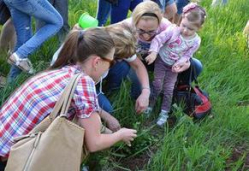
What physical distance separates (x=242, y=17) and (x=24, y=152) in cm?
400

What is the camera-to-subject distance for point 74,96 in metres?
1.79

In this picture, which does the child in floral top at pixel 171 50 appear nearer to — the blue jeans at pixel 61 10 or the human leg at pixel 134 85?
the human leg at pixel 134 85

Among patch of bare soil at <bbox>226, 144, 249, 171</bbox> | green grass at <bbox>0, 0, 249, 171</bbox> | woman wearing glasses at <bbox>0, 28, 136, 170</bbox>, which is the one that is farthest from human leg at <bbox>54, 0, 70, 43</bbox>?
patch of bare soil at <bbox>226, 144, 249, 171</bbox>

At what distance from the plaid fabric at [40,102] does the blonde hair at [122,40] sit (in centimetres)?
48

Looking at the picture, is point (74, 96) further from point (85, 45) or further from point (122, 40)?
point (122, 40)

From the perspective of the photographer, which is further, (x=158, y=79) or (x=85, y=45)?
(x=158, y=79)

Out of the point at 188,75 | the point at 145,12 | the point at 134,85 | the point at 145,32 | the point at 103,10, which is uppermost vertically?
the point at 145,12

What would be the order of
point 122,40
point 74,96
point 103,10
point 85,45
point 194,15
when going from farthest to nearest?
point 103,10, point 194,15, point 122,40, point 85,45, point 74,96

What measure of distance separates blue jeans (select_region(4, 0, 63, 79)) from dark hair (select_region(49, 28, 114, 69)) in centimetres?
94

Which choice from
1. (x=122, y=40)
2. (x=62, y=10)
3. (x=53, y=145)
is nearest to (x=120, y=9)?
(x=62, y=10)

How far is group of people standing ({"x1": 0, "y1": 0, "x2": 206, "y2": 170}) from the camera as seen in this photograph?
1.85 meters

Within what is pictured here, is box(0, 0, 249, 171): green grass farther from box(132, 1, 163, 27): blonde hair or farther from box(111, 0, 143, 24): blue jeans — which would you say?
box(111, 0, 143, 24): blue jeans

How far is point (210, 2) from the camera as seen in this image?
563 centimetres

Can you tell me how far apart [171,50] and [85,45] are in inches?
39.0
